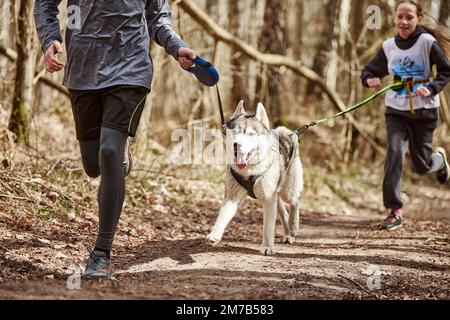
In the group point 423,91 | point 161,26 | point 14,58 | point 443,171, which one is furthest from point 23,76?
point 443,171

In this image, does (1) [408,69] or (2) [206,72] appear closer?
(2) [206,72]

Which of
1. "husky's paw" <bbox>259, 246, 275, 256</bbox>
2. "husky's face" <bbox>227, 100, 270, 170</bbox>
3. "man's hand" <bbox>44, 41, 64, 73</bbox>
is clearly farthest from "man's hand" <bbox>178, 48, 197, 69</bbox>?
"husky's paw" <bbox>259, 246, 275, 256</bbox>

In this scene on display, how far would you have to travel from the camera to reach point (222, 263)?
4.94m

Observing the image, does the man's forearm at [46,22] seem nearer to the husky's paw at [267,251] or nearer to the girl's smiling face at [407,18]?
the husky's paw at [267,251]

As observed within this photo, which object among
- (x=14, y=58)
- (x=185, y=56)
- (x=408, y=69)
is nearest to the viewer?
(x=185, y=56)

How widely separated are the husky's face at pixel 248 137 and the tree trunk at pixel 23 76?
314 centimetres

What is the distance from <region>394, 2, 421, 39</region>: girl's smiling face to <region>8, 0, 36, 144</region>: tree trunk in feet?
13.3

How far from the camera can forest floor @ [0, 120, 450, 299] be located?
13.4 ft

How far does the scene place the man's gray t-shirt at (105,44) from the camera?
421cm

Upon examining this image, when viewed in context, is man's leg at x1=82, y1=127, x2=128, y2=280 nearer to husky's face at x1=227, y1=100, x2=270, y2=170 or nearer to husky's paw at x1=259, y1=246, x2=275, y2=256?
husky's face at x1=227, y1=100, x2=270, y2=170

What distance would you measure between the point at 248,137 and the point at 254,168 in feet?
1.03

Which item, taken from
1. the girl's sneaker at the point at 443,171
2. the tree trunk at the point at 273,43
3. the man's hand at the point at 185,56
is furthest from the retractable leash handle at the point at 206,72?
the tree trunk at the point at 273,43

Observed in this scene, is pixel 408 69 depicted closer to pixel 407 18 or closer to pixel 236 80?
pixel 407 18
